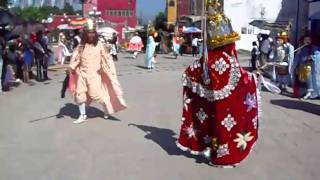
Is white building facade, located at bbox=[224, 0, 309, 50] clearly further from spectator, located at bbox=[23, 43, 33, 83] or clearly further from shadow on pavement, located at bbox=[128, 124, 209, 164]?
shadow on pavement, located at bbox=[128, 124, 209, 164]

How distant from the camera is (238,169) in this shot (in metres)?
7.01

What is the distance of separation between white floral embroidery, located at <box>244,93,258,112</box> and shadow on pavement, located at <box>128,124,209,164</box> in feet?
3.13

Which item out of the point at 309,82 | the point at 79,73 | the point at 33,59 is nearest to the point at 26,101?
the point at 79,73

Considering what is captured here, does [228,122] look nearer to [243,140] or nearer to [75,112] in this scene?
[243,140]

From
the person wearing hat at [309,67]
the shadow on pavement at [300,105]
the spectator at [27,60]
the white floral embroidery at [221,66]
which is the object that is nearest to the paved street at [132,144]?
the shadow on pavement at [300,105]

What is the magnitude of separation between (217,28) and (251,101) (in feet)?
3.34

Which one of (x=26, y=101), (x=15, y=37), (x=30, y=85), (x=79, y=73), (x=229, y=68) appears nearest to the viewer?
(x=229, y=68)

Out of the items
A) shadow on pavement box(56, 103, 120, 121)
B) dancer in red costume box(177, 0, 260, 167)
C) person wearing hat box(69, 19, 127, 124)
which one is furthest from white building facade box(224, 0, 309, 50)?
dancer in red costume box(177, 0, 260, 167)

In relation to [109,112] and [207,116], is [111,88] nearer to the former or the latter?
[109,112]

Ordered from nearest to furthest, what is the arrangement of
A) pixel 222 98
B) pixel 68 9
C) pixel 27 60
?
pixel 222 98
pixel 27 60
pixel 68 9

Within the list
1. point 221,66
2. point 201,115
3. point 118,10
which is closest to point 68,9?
point 118,10

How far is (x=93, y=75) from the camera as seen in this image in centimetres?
1027

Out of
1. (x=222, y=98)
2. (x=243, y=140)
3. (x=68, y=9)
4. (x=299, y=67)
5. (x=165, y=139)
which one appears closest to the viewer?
(x=222, y=98)

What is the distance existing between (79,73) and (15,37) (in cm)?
1006
